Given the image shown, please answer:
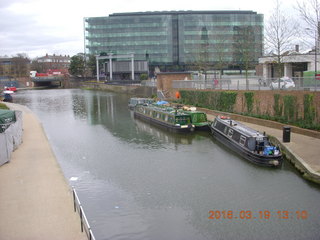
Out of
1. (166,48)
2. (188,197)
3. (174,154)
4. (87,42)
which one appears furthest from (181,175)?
(87,42)

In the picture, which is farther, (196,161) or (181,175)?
(196,161)

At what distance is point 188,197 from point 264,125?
1484 centimetres

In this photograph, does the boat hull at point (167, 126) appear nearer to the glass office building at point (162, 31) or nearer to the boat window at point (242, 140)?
the boat window at point (242, 140)

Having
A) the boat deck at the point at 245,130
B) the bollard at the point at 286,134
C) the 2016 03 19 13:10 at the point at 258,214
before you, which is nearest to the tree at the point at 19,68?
the boat deck at the point at 245,130

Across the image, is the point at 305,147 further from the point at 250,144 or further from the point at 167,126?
the point at 167,126

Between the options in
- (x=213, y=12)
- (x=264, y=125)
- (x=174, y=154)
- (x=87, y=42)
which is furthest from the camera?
(x=87, y=42)

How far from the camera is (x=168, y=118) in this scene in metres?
33.6

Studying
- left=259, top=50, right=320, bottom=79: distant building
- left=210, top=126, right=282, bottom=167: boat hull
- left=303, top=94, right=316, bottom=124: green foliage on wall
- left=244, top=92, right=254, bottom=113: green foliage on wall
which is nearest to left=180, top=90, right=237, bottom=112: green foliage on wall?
left=244, top=92, right=254, bottom=113: green foliage on wall

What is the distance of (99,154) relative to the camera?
82.1ft

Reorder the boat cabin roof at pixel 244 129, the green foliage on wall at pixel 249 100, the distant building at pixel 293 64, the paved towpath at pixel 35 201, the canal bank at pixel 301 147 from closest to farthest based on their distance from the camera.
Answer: the paved towpath at pixel 35 201
the canal bank at pixel 301 147
the boat cabin roof at pixel 244 129
the green foliage on wall at pixel 249 100
the distant building at pixel 293 64

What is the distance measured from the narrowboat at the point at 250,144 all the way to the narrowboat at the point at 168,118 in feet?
14.9

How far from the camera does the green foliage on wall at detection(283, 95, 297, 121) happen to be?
2800 centimetres

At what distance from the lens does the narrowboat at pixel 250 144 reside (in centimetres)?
2050

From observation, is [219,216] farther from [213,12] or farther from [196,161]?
[213,12]
